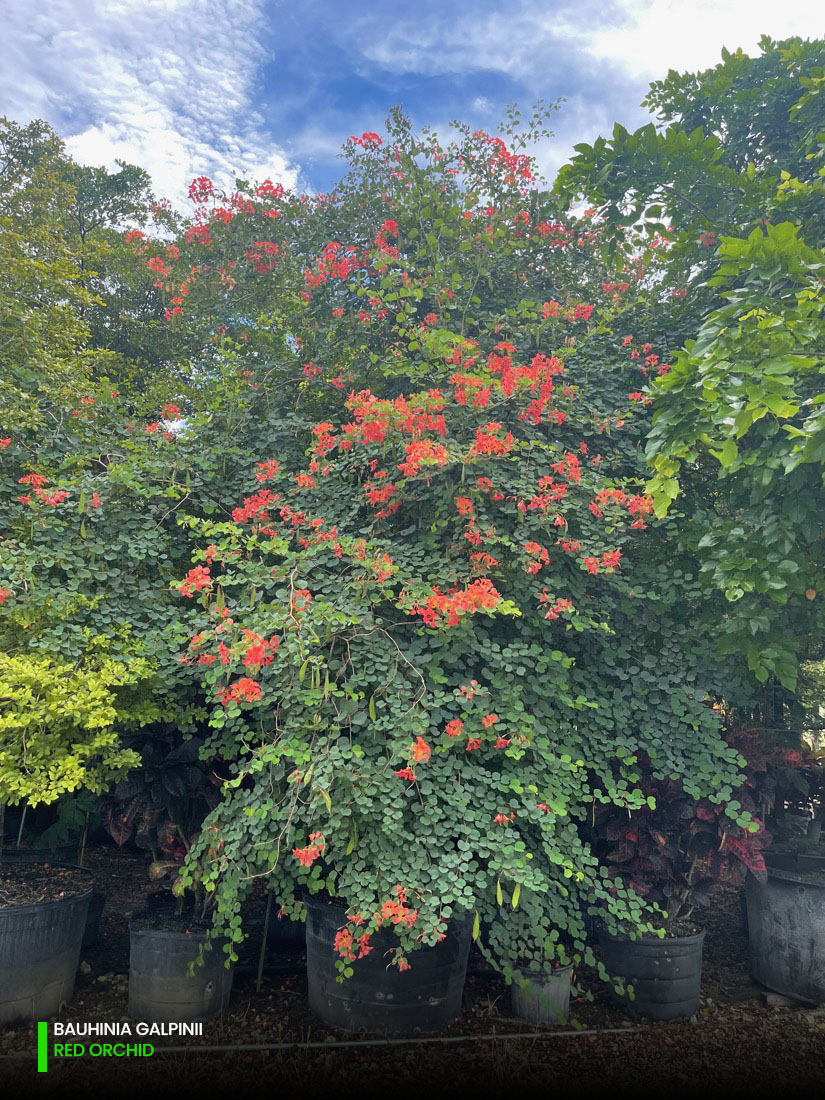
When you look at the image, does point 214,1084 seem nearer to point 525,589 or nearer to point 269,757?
point 269,757

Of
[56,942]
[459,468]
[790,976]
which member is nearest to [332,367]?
[459,468]

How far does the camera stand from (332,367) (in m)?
5.04

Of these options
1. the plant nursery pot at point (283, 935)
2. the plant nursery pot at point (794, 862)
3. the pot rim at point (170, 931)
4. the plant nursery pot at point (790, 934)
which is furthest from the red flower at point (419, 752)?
the plant nursery pot at point (794, 862)

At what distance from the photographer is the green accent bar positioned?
117 inches

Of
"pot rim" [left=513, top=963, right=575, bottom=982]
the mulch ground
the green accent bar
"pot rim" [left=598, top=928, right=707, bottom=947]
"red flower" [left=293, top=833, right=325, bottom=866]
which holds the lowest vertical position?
the mulch ground

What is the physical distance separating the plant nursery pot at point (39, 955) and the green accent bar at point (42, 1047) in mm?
125

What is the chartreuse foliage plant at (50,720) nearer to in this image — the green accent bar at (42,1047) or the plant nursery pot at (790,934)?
the green accent bar at (42,1047)

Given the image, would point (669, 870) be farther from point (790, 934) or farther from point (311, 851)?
point (311, 851)

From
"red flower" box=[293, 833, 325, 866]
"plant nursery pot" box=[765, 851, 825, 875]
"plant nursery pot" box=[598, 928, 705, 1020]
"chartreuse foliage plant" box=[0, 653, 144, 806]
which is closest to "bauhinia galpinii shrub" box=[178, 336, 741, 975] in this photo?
"red flower" box=[293, 833, 325, 866]

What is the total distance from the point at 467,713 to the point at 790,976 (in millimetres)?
2615

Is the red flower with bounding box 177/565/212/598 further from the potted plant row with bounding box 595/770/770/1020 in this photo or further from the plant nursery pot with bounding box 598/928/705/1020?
the plant nursery pot with bounding box 598/928/705/1020

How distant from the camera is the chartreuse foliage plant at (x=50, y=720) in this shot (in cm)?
314

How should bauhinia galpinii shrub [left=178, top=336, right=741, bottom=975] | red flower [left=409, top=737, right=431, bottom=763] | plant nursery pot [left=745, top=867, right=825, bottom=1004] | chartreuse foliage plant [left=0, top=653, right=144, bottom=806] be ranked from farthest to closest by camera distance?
plant nursery pot [left=745, top=867, right=825, bottom=1004] < chartreuse foliage plant [left=0, top=653, right=144, bottom=806] < bauhinia galpinii shrub [left=178, top=336, right=741, bottom=975] < red flower [left=409, top=737, right=431, bottom=763]

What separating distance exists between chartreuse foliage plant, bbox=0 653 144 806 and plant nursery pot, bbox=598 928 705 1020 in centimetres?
287
